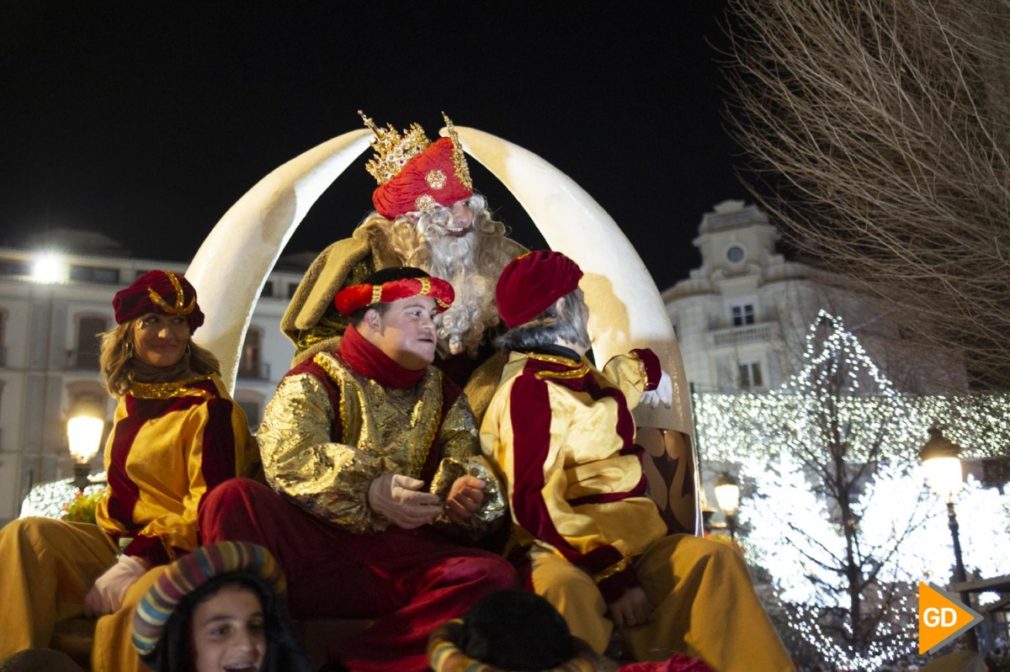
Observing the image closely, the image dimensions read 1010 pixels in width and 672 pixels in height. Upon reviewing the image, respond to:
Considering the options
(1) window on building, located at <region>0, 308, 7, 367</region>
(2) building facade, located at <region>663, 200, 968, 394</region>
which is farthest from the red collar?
(2) building facade, located at <region>663, 200, 968, 394</region>

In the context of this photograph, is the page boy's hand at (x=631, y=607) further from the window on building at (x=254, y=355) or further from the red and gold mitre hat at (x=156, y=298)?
→ the window on building at (x=254, y=355)

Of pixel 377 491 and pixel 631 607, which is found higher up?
pixel 377 491

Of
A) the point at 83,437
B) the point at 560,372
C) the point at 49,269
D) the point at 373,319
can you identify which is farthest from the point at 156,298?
the point at 49,269

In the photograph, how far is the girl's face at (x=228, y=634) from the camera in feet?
8.38

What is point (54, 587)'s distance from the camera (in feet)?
11.0

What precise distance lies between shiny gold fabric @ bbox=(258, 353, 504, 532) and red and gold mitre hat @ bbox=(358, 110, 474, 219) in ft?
4.31

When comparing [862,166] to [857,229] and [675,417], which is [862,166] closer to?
[857,229]

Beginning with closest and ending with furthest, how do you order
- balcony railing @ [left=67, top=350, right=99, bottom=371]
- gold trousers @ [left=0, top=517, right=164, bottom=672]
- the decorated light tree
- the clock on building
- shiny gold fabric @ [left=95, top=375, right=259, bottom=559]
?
gold trousers @ [left=0, top=517, right=164, bottom=672] → shiny gold fabric @ [left=95, top=375, right=259, bottom=559] → the decorated light tree → balcony railing @ [left=67, top=350, right=99, bottom=371] → the clock on building

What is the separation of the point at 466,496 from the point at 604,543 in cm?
48

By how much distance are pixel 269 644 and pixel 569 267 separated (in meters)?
1.82

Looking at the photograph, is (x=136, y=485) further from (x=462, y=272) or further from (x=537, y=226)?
(x=537, y=226)

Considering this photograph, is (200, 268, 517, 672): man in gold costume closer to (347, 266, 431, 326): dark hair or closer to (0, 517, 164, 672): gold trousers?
(347, 266, 431, 326): dark hair

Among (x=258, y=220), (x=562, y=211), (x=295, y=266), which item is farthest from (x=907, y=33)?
(x=295, y=266)

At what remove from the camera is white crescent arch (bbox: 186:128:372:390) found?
17.1 feet
